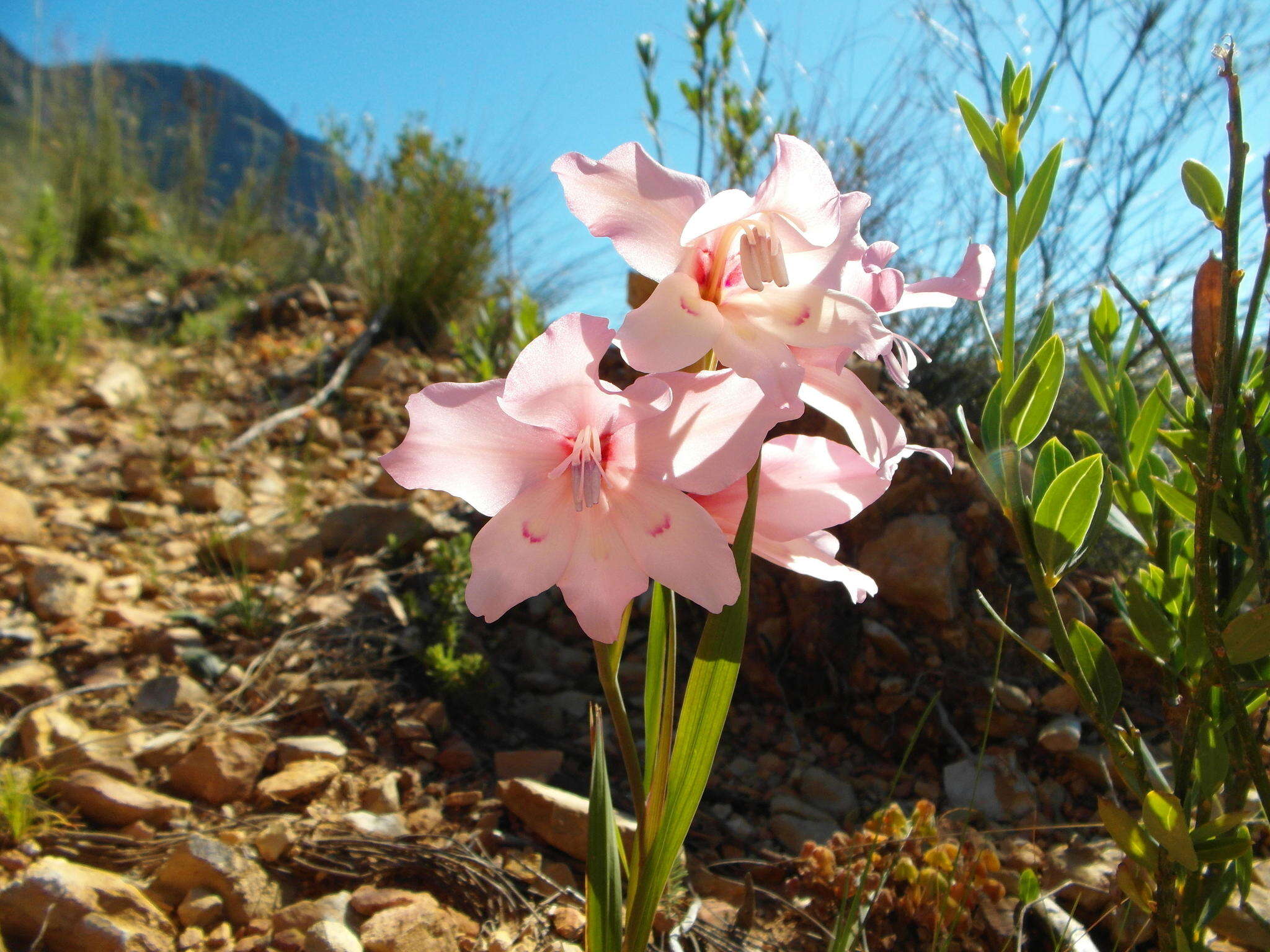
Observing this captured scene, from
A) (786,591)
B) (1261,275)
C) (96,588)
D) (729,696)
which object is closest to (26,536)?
(96,588)

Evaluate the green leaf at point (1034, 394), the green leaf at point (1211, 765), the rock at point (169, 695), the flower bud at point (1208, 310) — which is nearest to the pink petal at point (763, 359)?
the green leaf at point (1034, 394)

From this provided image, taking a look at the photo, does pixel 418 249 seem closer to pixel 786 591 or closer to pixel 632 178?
pixel 786 591

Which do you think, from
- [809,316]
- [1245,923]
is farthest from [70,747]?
[1245,923]

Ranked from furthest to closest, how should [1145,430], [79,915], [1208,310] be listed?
[79,915] → [1145,430] → [1208,310]

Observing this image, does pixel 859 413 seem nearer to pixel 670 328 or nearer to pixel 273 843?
pixel 670 328

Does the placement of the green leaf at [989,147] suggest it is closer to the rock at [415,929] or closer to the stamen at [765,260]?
the stamen at [765,260]

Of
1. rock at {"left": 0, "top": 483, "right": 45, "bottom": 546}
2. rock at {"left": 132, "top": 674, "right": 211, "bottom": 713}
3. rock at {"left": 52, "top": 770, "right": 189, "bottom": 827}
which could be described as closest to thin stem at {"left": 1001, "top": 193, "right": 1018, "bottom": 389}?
rock at {"left": 52, "top": 770, "right": 189, "bottom": 827}
